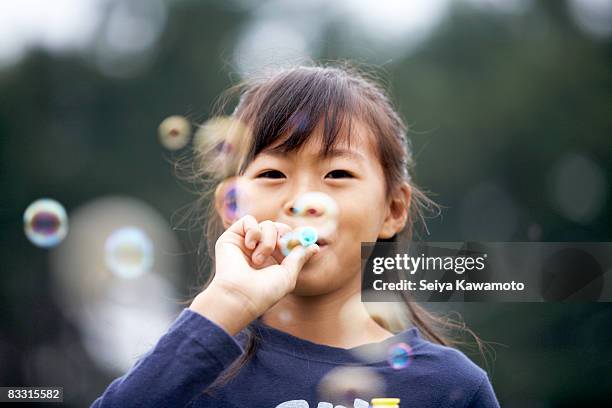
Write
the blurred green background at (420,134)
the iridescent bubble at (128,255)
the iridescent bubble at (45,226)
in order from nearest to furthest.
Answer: the iridescent bubble at (128,255) → the iridescent bubble at (45,226) → the blurred green background at (420,134)

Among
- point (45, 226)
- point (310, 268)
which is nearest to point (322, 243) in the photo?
point (310, 268)

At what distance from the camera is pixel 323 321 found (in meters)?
1.40

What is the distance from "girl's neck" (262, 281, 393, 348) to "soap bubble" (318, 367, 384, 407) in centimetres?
6

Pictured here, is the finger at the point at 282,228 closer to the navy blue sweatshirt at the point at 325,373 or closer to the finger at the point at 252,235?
the finger at the point at 252,235

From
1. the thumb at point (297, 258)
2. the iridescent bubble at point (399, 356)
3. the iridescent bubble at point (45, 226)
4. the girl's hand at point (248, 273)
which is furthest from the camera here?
the iridescent bubble at point (45, 226)

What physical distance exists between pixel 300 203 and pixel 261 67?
54 cm

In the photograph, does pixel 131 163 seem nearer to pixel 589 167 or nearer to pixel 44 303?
pixel 44 303

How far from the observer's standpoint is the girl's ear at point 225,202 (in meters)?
1.54

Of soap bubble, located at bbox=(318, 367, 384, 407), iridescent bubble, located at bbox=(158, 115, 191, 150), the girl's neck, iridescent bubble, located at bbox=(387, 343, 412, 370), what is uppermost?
iridescent bubble, located at bbox=(158, 115, 191, 150)

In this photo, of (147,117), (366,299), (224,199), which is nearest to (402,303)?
(366,299)

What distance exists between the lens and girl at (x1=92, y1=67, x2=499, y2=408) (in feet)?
4.06

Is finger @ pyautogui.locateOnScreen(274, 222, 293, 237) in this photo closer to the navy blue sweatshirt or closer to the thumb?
the thumb

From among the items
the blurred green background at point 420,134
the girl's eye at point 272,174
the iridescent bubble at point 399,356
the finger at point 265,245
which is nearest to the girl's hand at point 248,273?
the finger at point 265,245

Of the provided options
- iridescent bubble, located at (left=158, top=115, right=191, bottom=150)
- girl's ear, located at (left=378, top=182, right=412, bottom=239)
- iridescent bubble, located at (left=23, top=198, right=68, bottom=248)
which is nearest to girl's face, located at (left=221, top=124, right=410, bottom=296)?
girl's ear, located at (left=378, top=182, right=412, bottom=239)
